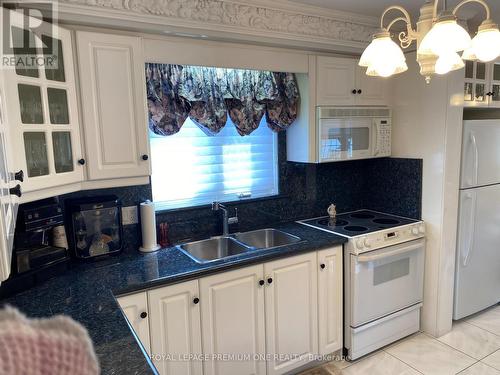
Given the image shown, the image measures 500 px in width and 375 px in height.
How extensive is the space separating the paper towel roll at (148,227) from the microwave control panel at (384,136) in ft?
6.25

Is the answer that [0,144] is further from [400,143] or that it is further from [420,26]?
[400,143]

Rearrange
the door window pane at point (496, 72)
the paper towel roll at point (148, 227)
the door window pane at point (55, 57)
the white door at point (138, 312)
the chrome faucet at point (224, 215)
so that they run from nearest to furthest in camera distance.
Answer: the door window pane at point (55, 57) → the white door at point (138, 312) → the paper towel roll at point (148, 227) → the chrome faucet at point (224, 215) → the door window pane at point (496, 72)

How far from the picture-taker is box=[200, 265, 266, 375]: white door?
2.09m

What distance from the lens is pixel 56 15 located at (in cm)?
176

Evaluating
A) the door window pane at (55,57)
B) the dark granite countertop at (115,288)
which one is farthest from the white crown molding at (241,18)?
the dark granite countertop at (115,288)

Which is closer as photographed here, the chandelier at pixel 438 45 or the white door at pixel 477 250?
the chandelier at pixel 438 45

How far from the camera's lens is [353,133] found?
292cm

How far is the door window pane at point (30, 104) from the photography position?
5.16 feet

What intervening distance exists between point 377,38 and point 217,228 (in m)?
1.76

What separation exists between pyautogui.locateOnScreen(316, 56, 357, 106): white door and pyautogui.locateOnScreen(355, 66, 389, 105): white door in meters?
0.05

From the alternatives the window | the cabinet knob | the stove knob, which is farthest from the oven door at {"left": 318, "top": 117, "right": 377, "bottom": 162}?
the cabinet knob

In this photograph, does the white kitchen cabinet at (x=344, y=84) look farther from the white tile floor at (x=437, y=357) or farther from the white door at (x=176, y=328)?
the white tile floor at (x=437, y=357)

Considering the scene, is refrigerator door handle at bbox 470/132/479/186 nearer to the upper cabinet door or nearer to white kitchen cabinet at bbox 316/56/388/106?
white kitchen cabinet at bbox 316/56/388/106

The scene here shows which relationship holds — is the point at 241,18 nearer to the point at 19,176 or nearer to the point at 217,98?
the point at 217,98
